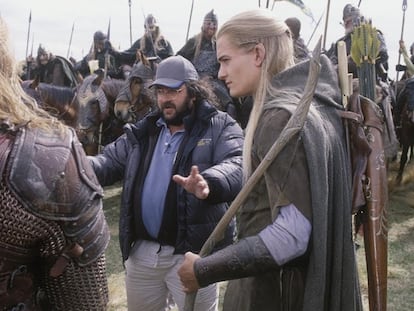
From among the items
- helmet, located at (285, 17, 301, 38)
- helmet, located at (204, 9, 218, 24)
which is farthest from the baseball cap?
helmet, located at (204, 9, 218, 24)

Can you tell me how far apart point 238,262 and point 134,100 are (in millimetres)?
6223

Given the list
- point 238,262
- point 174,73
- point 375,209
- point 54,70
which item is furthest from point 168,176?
point 54,70

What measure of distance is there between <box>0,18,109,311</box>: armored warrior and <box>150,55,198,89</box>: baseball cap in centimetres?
153

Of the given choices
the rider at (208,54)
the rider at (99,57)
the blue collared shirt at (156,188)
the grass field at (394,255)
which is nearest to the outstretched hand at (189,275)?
the blue collared shirt at (156,188)

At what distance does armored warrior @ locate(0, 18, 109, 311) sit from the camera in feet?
4.44

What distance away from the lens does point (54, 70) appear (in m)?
11.2

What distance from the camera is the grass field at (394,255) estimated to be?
184 inches

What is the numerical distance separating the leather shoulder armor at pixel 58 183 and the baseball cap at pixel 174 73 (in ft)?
5.22

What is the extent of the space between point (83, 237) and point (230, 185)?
3.84ft

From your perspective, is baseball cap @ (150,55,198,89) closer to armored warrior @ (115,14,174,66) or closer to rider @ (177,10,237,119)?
rider @ (177,10,237,119)

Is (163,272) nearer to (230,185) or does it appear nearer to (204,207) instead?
(204,207)

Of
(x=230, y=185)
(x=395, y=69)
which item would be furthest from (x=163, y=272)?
(x=395, y=69)

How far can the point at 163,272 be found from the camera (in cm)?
296

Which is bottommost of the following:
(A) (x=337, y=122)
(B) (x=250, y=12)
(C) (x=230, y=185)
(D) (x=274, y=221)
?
(C) (x=230, y=185)
